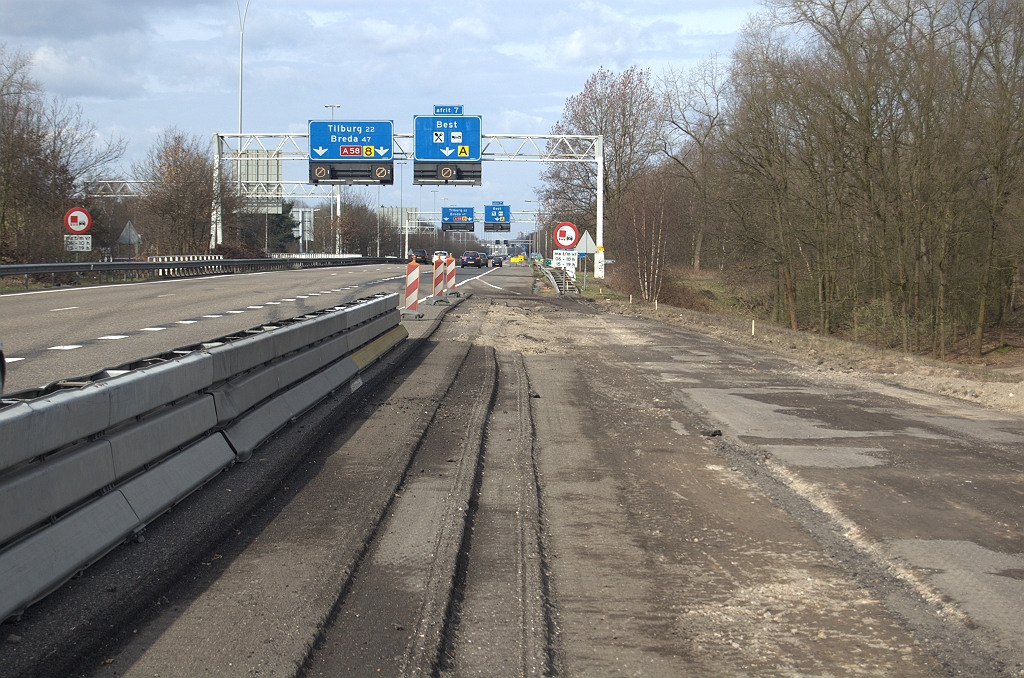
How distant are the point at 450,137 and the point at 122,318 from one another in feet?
106

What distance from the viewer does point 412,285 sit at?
19.9 m

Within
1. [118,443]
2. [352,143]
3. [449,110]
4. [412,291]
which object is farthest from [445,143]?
[118,443]

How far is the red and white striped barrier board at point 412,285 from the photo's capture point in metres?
19.8

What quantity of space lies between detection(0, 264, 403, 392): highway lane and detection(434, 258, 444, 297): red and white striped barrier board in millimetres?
2621

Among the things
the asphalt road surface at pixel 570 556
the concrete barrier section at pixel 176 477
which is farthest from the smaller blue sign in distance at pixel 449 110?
the concrete barrier section at pixel 176 477

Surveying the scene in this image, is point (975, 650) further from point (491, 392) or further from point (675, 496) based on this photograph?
point (491, 392)

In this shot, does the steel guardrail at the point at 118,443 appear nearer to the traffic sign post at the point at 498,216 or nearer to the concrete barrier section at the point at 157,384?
the concrete barrier section at the point at 157,384

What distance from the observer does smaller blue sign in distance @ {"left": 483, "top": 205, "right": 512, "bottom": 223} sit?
125000 millimetres

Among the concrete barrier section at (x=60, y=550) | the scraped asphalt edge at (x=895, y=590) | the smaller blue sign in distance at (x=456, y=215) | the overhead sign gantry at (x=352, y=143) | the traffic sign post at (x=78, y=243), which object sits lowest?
the scraped asphalt edge at (x=895, y=590)

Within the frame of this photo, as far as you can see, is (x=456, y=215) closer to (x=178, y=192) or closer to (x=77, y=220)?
(x=178, y=192)

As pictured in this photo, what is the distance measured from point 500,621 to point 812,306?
103 feet

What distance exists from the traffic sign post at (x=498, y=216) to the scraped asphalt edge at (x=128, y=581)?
119m

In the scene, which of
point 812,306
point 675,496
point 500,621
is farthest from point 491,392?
point 812,306

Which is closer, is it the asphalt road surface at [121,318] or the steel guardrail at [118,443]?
the steel guardrail at [118,443]
